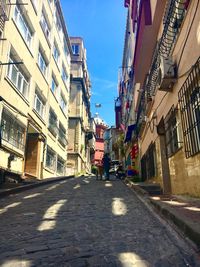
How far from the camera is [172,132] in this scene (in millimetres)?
8945

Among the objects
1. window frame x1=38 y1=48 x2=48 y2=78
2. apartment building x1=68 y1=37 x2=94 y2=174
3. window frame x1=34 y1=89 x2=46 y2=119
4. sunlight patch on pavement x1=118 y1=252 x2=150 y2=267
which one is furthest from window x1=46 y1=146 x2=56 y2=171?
sunlight patch on pavement x1=118 y1=252 x2=150 y2=267

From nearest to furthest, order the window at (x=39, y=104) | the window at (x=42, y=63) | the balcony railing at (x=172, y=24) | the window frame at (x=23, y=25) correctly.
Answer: the balcony railing at (x=172, y=24) < the window frame at (x=23, y=25) < the window at (x=39, y=104) < the window at (x=42, y=63)

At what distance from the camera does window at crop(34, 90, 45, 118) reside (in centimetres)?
2019

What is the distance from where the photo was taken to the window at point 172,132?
8205 millimetres

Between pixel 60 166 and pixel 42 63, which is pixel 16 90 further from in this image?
pixel 60 166

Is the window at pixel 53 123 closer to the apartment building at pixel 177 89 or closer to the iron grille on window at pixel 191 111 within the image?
the apartment building at pixel 177 89

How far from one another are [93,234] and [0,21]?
1248 cm

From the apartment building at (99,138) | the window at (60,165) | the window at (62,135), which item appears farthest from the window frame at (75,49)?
the apartment building at (99,138)

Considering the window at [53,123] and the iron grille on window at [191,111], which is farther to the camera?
the window at [53,123]

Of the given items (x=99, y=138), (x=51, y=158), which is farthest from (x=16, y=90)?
(x=99, y=138)

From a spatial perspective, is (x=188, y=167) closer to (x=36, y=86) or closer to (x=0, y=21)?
(x=0, y=21)

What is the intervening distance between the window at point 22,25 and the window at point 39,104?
391 centimetres

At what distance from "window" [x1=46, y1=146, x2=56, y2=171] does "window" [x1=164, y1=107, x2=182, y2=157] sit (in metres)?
15.5

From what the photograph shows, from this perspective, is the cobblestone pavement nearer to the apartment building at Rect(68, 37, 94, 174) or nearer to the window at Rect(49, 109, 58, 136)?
the window at Rect(49, 109, 58, 136)
